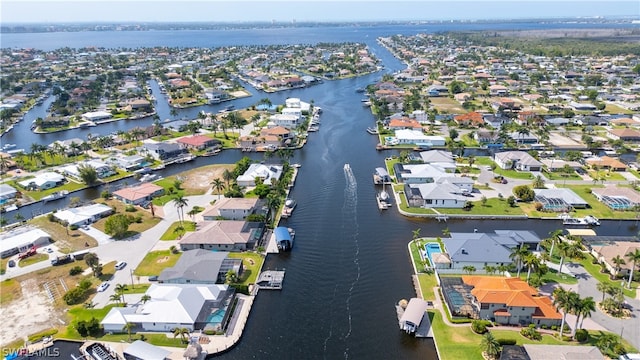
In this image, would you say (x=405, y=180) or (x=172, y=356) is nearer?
(x=172, y=356)

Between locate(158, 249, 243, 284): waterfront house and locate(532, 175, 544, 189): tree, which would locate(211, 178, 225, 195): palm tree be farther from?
locate(532, 175, 544, 189): tree

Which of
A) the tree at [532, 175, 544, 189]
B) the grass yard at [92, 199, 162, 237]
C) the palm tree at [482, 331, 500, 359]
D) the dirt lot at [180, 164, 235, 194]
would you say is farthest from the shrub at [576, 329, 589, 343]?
the dirt lot at [180, 164, 235, 194]

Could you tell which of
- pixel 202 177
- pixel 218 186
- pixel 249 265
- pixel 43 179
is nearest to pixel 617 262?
pixel 249 265

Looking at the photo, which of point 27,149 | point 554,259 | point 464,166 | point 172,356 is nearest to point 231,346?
point 172,356

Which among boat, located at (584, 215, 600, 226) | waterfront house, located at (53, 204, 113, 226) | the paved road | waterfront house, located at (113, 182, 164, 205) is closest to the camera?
the paved road

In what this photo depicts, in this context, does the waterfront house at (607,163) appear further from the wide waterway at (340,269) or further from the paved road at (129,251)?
the paved road at (129,251)

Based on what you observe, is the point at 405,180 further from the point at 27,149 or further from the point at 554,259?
the point at 27,149
